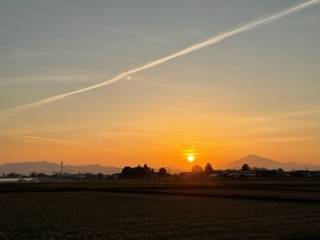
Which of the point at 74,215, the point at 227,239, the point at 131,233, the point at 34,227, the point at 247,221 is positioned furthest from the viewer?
the point at 74,215

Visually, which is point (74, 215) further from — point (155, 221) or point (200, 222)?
point (200, 222)

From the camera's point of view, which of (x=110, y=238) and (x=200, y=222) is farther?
(x=200, y=222)

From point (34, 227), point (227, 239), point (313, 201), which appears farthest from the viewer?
point (313, 201)

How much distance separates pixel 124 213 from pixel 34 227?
9.68m

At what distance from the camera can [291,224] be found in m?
30.1

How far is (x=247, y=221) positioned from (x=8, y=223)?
45.6ft

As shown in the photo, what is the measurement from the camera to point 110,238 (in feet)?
81.8

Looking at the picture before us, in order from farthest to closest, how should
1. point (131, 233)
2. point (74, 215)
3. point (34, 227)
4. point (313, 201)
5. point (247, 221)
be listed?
point (313, 201)
point (74, 215)
point (247, 221)
point (34, 227)
point (131, 233)

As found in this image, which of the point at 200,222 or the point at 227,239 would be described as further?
the point at 200,222

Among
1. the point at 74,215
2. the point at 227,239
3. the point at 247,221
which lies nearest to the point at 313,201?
the point at 247,221

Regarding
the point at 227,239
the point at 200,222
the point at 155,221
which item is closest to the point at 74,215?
the point at 155,221

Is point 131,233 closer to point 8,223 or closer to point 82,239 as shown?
point 82,239

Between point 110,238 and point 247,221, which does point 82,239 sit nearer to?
point 110,238

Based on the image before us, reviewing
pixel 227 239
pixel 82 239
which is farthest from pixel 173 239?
pixel 82 239
